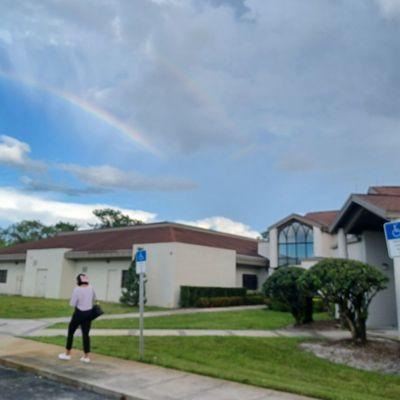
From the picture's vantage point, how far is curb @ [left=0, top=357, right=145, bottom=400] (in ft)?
19.1

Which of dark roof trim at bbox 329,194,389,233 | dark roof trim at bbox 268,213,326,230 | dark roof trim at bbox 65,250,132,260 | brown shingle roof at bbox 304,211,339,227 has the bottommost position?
dark roof trim at bbox 65,250,132,260

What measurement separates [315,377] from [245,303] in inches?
788

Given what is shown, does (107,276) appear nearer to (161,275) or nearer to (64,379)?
(161,275)

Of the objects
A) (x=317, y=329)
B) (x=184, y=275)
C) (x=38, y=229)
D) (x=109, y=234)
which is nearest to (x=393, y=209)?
(x=317, y=329)

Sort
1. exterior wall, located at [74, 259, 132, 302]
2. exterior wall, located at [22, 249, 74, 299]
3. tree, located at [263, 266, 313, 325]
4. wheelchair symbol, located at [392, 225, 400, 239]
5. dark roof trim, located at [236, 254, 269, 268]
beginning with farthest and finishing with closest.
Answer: dark roof trim, located at [236, 254, 269, 268] → exterior wall, located at [22, 249, 74, 299] → exterior wall, located at [74, 259, 132, 302] → tree, located at [263, 266, 313, 325] → wheelchair symbol, located at [392, 225, 400, 239]

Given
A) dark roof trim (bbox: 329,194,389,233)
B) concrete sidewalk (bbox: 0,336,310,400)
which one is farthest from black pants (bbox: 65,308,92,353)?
dark roof trim (bbox: 329,194,389,233)

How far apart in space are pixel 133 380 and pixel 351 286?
247 inches

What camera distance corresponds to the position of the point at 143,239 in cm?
2803

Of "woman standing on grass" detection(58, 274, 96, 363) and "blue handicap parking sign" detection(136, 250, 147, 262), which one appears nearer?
"woman standing on grass" detection(58, 274, 96, 363)

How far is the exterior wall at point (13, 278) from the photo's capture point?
32.7 m

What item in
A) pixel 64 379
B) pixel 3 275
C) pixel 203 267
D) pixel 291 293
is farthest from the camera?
pixel 3 275

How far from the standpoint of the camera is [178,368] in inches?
287

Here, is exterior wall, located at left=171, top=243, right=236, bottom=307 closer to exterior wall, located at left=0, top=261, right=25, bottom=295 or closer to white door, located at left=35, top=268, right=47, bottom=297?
white door, located at left=35, top=268, right=47, bottom=297

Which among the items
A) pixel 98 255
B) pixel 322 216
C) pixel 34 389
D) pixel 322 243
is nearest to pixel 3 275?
pixel 98 255
